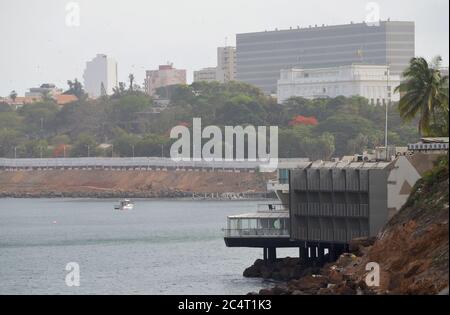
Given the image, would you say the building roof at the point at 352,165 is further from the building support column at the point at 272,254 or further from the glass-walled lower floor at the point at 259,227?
the building support column at the point at 272,254

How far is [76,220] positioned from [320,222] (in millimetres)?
82400

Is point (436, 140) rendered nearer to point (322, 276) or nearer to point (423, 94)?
point (423, 94)

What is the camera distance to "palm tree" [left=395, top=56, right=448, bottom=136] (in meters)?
86.3

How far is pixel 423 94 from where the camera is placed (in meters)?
87.0

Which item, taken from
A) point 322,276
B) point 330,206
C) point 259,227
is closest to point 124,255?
point 259,227

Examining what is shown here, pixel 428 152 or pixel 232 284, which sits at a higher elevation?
pixel 428 152

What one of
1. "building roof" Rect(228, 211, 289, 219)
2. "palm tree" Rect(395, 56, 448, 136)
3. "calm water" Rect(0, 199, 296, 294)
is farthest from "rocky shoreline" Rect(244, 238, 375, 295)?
"palm tree" Rect(395, 56, 448, 136)

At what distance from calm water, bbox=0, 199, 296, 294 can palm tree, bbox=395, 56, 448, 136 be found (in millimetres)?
10773

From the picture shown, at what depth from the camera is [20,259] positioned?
110812 millimetres

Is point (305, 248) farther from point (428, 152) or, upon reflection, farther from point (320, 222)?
point (428, 152)

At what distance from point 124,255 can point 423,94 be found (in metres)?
31.1

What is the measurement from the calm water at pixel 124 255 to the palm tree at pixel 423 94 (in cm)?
1077

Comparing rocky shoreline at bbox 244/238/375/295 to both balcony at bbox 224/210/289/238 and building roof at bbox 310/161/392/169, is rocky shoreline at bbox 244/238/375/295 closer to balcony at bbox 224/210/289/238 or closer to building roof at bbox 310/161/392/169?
balcony at bbox 224/210/289/238
